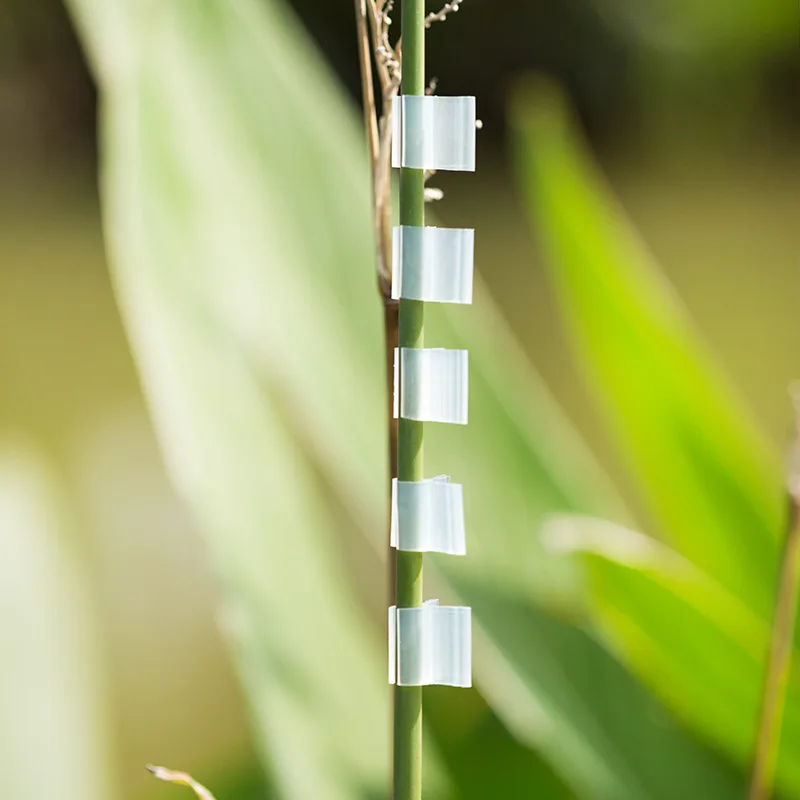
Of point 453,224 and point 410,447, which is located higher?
point 453,224

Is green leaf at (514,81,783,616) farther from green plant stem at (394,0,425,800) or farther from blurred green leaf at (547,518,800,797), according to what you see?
green plant stem at (394,0,425,800)

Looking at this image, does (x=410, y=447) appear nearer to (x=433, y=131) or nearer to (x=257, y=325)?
(x=433, y=131)

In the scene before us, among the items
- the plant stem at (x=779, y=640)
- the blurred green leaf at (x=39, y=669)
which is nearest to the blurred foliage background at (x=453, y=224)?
the blurred green leaf at (x=39, y=669)

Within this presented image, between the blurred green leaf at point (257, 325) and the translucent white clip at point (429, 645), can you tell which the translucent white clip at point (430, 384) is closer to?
the translucent white clip at point (429, 645)

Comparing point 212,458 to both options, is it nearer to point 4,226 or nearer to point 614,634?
point 614,634

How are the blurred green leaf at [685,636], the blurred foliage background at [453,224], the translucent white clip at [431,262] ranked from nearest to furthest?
the translucent white clip at [431,262], the blurred green leaf at [685,636], the blurred foliage background at [453,224]

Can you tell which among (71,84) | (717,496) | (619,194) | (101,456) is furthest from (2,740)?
(619,194)

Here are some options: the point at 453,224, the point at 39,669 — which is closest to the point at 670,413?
the point at 39,669
